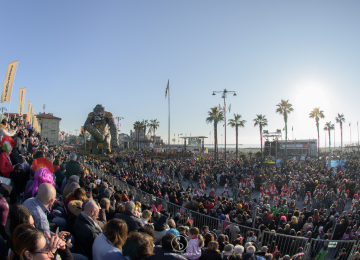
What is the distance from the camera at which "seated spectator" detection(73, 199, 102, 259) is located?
3217 millimetres

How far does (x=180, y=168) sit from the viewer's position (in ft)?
77.3

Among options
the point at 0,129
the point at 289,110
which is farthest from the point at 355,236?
the point at 289,110

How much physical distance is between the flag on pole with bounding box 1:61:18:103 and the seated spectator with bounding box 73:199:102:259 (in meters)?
15.7

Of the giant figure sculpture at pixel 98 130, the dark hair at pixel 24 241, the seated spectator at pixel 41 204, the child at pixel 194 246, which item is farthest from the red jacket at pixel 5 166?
the giant figure sculpture at pixel 98 130

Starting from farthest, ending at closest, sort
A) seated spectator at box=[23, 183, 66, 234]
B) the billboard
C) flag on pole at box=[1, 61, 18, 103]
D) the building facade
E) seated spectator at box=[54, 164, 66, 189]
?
1. the building facade
2. the billboard
3. flag on pole at box=[1, 61, 18, 103]
4. seated spectator at box=[54, 164, 66, 189]
5. seated spectator at box=[23, 183, 66, 234]

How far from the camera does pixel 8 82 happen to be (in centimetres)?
1528

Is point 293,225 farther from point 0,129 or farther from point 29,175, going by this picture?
point 0,129

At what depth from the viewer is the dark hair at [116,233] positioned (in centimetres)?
264

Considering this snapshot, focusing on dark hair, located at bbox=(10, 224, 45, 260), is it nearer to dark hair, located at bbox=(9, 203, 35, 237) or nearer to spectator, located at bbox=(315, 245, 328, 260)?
dark hair, located at bbox=(9, 203, 35, 237)

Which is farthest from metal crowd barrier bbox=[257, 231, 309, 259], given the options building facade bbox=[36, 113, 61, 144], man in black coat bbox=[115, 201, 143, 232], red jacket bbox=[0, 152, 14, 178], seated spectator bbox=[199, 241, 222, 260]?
building facade bbox=[36, 113, 61, 144]

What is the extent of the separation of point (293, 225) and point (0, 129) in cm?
957

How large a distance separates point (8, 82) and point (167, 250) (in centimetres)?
1713

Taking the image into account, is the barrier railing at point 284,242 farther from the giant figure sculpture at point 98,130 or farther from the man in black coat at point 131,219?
the giant figure sculpture at point 98,130

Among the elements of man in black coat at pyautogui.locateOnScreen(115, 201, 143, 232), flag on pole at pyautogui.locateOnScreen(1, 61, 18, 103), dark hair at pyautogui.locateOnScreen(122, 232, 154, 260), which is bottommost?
man in black coat at pyautogui.locateOnScreen(115, 201, 143, 232)
